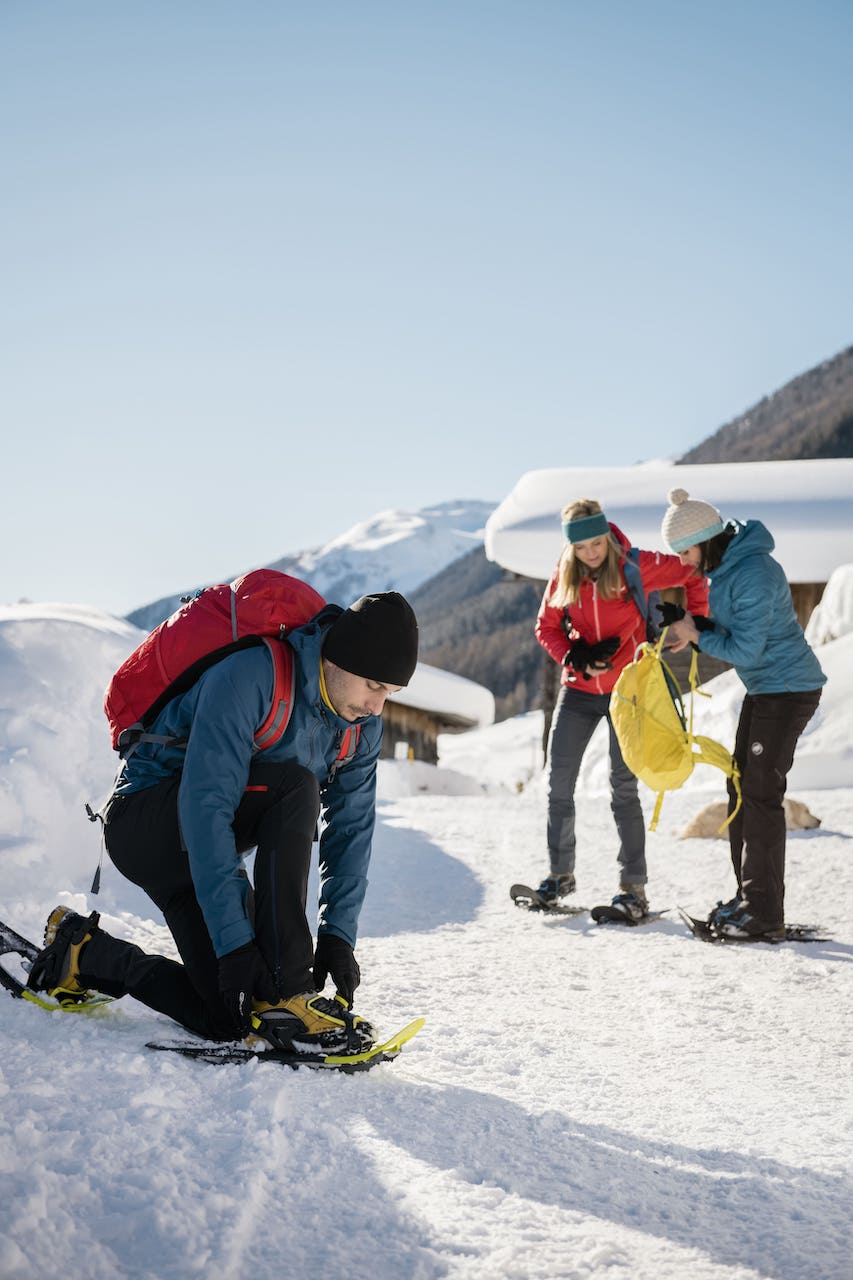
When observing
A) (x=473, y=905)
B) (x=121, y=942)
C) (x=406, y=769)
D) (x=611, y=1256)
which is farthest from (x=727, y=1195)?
(x=406, y=769)

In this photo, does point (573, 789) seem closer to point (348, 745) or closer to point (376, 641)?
point (348, 745)

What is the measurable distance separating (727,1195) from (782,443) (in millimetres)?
100143

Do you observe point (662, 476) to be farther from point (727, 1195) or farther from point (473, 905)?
point (727, 1195)

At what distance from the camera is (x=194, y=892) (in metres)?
2.50

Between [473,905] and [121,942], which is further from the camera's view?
[473,905]

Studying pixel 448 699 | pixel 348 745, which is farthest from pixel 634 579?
pixel 448 699

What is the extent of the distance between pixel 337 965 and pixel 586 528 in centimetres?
250

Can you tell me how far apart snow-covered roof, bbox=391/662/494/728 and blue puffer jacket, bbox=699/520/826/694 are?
19735 mm

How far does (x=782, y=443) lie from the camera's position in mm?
94000

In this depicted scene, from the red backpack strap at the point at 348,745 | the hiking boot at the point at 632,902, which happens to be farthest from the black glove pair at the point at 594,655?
the red backpack strap at the point at 348,745

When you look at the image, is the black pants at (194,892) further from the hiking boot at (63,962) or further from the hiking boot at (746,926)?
the hiking boot at (746,926)

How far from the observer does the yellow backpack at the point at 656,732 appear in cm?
424

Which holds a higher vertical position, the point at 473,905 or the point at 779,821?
the point at 779,821

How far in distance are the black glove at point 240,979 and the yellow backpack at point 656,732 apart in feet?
7.77
